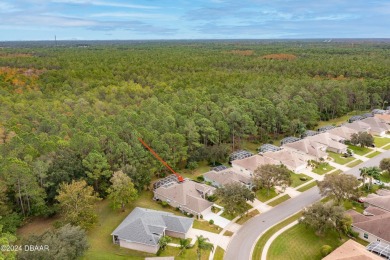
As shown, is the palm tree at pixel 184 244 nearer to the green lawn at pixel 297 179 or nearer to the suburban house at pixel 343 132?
the green lawn at pixel 297 179

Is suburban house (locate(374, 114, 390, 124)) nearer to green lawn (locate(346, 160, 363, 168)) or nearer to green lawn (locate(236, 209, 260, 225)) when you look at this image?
green lawn (locate(346, 160, 363, 168))

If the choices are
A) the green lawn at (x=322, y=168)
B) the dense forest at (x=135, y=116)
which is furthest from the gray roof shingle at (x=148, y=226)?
the green lawn at (x=322, y=168)

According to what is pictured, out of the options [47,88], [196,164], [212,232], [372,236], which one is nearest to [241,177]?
[196,164]

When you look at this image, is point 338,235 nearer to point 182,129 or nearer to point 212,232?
point 212,232

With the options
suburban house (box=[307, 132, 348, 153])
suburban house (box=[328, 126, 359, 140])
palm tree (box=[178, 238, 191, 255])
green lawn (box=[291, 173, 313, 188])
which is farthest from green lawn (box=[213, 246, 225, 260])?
suburban house (box=[328, 126, 359, 140])

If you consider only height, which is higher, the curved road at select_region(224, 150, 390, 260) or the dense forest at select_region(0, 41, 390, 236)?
the dense forest at select_region(0, 41, 390, 236)

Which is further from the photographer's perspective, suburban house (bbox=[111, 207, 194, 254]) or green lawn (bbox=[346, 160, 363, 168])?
green lawn (bbox=[346, 160, 363, 168])

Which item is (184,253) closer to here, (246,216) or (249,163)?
(246,216)
